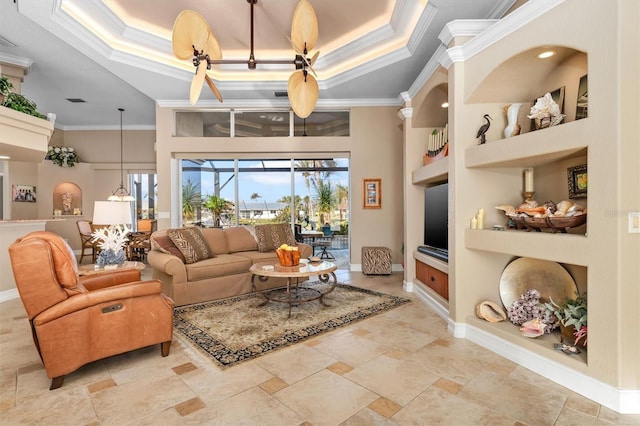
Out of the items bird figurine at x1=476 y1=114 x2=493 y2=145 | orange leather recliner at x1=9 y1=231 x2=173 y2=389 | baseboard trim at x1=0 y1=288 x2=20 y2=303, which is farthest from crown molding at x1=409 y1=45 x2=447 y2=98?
baseboard trim at x1=0 y1=288 x2=20 y2=303

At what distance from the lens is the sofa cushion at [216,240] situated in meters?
4.88

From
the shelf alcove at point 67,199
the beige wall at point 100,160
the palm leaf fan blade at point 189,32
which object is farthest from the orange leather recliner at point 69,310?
the shelf alcove at point 67,199

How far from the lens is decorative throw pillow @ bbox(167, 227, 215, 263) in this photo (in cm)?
422

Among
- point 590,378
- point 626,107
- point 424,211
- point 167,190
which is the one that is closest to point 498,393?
point 590,378

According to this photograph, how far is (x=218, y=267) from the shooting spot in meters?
4.27

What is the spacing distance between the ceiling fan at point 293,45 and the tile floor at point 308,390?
2442mm

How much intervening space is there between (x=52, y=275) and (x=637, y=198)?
12.2 ft

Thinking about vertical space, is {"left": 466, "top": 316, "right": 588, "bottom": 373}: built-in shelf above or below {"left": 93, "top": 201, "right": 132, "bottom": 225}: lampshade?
below

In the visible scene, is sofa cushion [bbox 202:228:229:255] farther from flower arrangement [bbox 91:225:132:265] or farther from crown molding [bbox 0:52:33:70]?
crown molding [bbox 0:52:33:70]

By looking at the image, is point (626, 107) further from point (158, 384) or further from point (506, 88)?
point (158, 384)

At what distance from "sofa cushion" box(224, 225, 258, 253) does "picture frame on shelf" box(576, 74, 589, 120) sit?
14.2 ft

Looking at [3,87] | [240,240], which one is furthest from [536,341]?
[3,87]

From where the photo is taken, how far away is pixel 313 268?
374 cm

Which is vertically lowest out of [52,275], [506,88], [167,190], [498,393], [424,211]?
[498,393]
